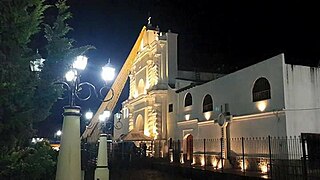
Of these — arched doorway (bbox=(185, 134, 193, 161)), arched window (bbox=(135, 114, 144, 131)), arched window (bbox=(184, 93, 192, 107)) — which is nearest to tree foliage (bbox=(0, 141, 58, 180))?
arched doorway (bbox=(185, 134, 193, 161))

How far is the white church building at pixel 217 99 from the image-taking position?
1705 centimetres

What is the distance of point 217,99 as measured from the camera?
2319cm

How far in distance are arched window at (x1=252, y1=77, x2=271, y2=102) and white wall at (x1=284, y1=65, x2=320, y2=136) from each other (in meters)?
1.47

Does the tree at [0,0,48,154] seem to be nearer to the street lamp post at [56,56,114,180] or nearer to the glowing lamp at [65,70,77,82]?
the glowing lamp at [65,70,77,82]

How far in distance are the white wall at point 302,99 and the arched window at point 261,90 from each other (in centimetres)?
147

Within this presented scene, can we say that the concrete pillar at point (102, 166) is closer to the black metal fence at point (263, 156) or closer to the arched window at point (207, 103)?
the black metal fence at point (263, 156)

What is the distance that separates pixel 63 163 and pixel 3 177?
2378 millimetres

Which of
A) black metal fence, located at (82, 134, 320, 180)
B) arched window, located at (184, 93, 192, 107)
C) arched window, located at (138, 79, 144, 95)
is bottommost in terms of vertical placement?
black metal fence, located at (82, 134, 320, 180)

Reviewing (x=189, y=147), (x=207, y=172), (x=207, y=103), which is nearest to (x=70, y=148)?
(x=207, y=172)

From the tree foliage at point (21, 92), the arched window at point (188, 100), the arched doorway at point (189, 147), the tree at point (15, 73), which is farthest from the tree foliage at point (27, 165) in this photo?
the arched window at point (188, 100)

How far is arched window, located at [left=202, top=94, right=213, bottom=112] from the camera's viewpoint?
24.3 m

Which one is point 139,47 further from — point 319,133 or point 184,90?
point 319,133

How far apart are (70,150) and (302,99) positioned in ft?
46.1

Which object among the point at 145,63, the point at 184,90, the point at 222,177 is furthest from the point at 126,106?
the point at 222,177
